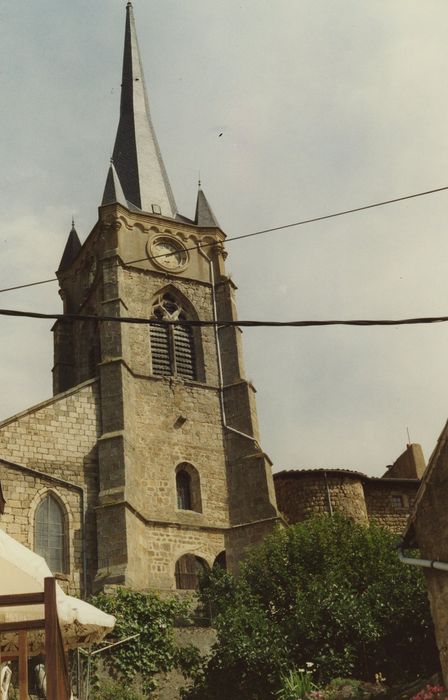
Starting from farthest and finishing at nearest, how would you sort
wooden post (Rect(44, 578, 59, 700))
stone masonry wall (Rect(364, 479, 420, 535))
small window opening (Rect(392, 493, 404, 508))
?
small window opening (Rect(392, 493, 404, 508)) < stone masonry wall (Rect(364, 479, 420, 535)) < wooden post (Rect(44, 578, 59, 700))

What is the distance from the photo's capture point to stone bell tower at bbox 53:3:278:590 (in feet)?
83.6

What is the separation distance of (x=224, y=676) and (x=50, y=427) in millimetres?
11447

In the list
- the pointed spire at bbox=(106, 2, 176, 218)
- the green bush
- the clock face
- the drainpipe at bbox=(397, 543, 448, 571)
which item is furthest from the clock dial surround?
the drainpipe at bbox=(397, 543, 448, 571)

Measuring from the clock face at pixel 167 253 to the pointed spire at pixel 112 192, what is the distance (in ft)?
6.91

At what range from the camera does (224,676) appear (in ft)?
56.8

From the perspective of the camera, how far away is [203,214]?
35.7 meters

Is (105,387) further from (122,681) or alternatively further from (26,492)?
(122,681)

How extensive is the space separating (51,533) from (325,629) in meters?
10.5

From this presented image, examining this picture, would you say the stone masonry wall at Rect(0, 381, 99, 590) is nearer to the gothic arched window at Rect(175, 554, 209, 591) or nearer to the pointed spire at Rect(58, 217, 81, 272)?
the gothic arched window at Rect(175, 554, 209, 591)

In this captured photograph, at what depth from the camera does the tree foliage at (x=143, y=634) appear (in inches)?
754

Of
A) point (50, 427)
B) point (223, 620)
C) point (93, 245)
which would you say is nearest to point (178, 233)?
point (93, 245)

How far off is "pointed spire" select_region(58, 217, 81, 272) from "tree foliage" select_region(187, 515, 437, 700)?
20839 mm

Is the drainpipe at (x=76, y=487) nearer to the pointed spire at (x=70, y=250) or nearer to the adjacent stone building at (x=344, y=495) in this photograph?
the adjacent stone building at (x=344, y=495)

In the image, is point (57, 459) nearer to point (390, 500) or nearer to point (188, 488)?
point (188, 488)
